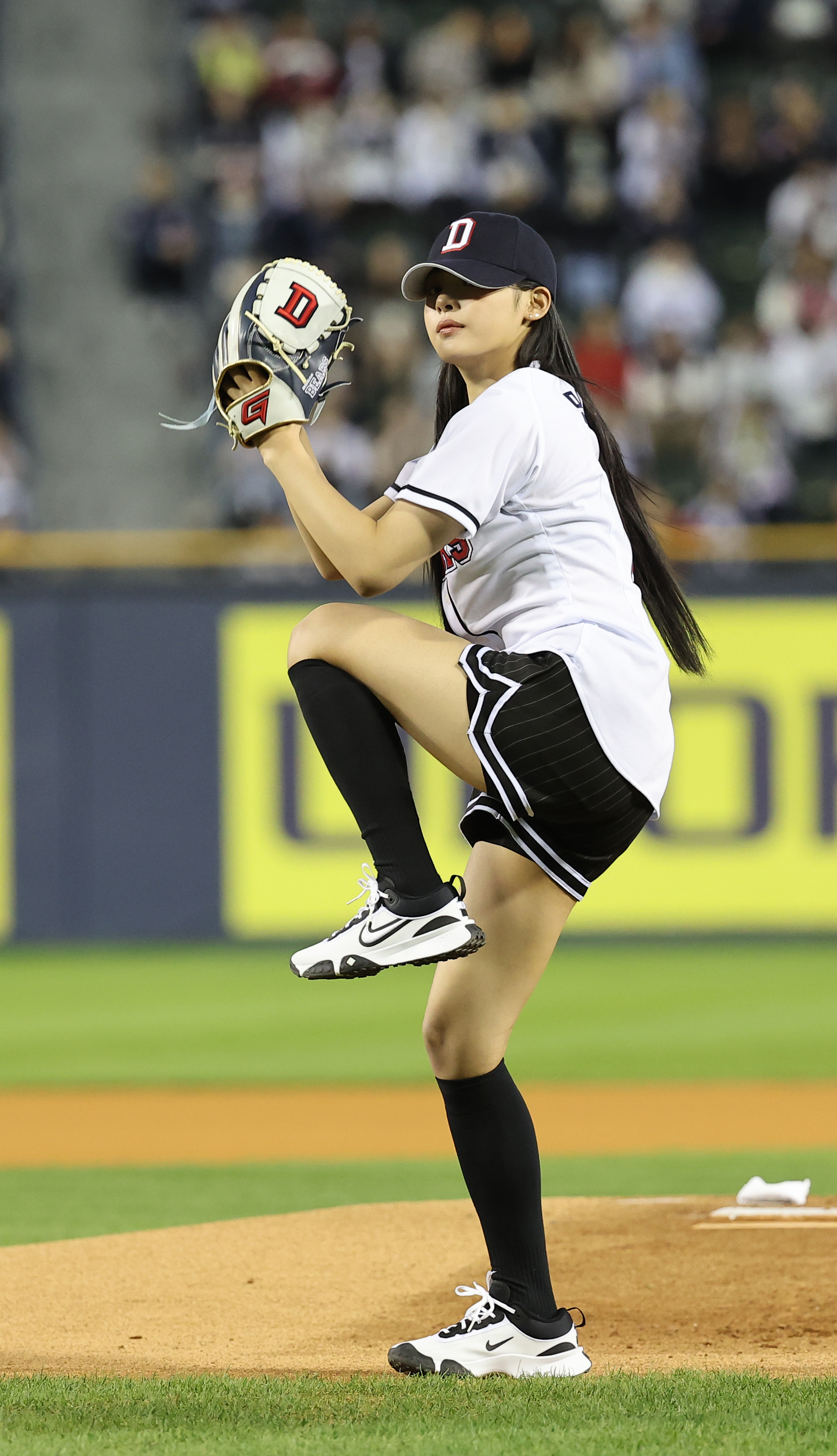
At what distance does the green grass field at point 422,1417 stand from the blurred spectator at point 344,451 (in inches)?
353

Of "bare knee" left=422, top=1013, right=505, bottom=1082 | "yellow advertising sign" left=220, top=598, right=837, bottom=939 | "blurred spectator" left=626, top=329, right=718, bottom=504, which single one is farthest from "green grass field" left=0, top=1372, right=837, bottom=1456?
"blurred spectator" left=626, top=329, right=718, bottom=504

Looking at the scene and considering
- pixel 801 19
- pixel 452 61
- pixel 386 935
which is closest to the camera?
pixel 386 935

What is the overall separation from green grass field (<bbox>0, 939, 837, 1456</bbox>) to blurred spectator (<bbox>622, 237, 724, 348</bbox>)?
4241mm

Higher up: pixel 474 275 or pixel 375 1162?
pixel 474 275

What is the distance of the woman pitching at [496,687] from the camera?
3.18m

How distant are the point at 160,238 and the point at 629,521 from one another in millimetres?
10560

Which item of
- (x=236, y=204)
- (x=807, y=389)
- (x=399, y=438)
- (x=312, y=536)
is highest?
(x=236, y=204)

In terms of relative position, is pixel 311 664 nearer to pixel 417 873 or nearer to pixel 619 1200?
pixel 417 873

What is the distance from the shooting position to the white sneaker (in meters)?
3.41

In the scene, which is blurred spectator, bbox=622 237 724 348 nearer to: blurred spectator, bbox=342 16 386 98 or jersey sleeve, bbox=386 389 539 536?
blurred spectator, bbox=342 16 386 98

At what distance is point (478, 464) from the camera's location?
123 inches

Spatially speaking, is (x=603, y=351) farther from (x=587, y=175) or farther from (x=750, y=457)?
(x=587, y=175)

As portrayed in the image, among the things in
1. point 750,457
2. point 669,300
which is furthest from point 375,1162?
point 669,300

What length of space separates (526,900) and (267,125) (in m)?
11.4
